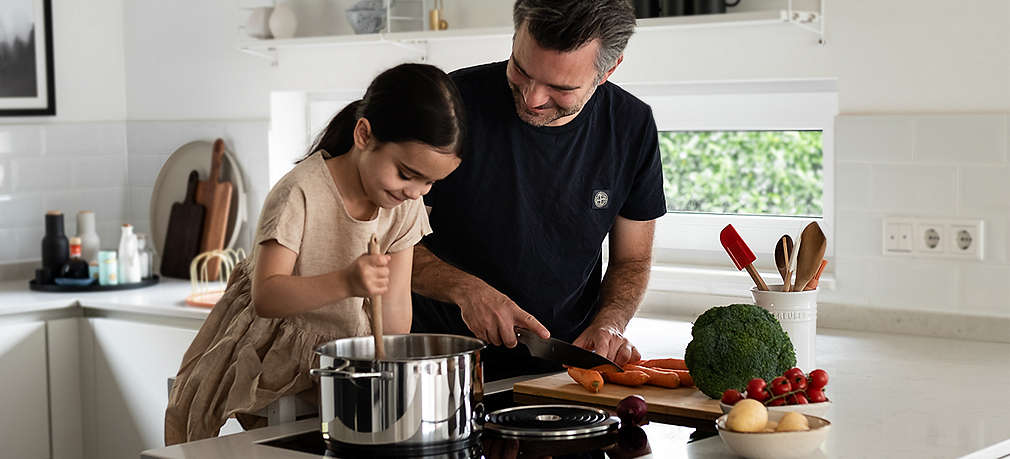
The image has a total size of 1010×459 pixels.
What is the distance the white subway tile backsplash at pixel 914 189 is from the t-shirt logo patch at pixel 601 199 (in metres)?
0.89

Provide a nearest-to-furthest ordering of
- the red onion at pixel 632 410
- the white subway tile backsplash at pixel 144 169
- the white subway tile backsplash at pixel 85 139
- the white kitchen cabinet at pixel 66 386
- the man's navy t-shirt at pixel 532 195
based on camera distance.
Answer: the red onion at pixel 632 410 → the man's navy t-shirt at pixel 532 195 → the white kitchen cabinet at pixel 66 386 → the white subway tile backsplash at pixel 85 139 → the white subway tile backsplash at pixel 144 169

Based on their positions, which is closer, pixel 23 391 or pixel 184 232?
pixel 23 391

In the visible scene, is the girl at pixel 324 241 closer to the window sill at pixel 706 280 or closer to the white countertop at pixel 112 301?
the window sill at pixel 706 280

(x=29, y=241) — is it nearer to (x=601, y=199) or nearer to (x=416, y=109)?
(x=601, y=199)

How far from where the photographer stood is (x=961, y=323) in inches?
107

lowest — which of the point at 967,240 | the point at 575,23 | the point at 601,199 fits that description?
the point at 967,240

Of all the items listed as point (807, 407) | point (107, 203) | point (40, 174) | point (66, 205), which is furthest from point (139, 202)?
point (807, 407)

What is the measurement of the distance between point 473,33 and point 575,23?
1.28 m

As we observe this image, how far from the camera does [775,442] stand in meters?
1.43

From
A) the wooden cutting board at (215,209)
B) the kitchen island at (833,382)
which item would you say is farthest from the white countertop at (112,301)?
the wooden cutting board at (215,209)

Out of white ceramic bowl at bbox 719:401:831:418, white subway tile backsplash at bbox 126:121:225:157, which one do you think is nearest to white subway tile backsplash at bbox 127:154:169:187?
white subway tile backsplash at bbox 126:121:225:157

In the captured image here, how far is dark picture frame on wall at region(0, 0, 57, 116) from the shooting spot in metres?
3.96

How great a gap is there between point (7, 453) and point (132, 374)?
0.42 metres

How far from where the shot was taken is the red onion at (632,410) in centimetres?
→ 165
